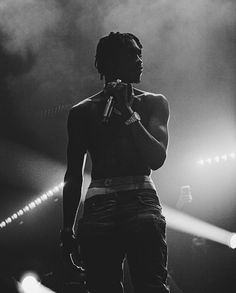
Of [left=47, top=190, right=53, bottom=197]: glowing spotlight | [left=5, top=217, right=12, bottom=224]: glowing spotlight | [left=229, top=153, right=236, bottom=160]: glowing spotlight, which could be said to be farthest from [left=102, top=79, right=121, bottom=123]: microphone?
[left=5, top=217, right=12, bottom=224]: glowing spotlight

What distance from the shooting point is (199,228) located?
6.93 metres

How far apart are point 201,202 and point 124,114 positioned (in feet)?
20.8

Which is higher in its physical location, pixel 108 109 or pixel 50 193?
pixel 108 109

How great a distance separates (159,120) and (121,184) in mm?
379

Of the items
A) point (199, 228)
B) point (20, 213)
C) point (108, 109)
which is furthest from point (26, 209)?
point (108, 109)

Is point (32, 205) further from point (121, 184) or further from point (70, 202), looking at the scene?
point (121, 184)

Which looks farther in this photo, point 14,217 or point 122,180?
point 14,217

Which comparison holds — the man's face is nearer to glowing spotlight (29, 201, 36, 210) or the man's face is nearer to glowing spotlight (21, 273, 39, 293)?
glowing spotlight (21, 273, 39, 293)

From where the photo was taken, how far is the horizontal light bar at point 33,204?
30.1 feet

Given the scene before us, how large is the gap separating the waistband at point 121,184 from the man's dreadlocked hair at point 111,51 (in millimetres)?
548

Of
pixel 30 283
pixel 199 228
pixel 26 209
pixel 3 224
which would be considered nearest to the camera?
pixel 199 228

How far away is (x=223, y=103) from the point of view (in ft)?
24.9

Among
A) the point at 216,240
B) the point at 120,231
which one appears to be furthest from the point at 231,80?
the point at 120,231

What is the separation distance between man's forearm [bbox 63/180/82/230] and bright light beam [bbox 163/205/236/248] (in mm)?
5441
